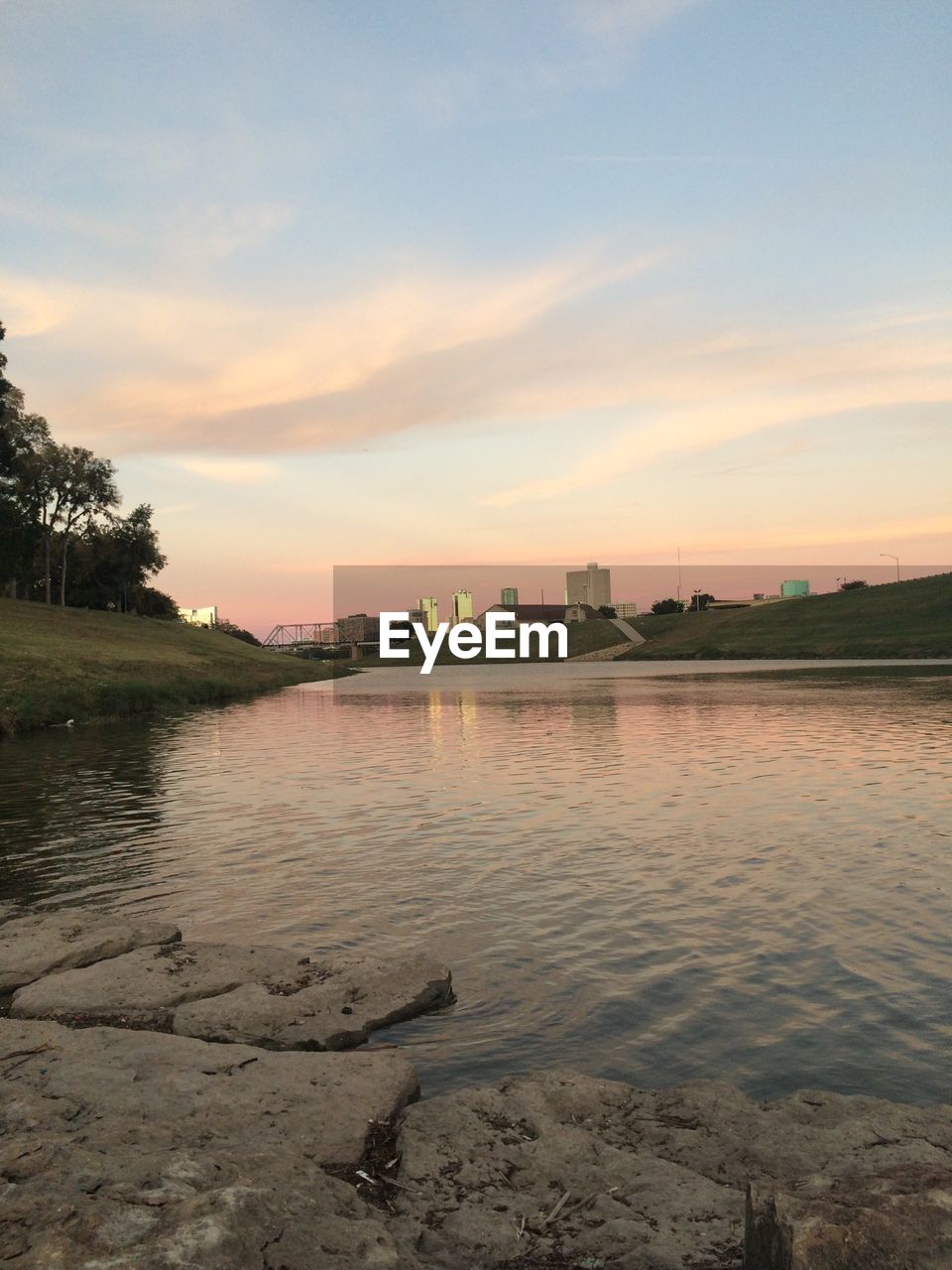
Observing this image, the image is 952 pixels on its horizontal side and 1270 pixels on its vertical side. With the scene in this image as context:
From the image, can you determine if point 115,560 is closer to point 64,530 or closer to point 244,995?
point 64,530

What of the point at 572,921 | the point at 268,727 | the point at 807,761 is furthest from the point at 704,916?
the point at 268,727

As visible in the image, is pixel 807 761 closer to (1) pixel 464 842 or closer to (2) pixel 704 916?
(1) pixel 464 842

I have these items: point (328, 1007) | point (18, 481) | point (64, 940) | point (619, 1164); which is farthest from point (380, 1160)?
point (18, 481)

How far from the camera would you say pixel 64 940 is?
12484 millimetres

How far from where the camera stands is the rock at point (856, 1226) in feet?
14.8

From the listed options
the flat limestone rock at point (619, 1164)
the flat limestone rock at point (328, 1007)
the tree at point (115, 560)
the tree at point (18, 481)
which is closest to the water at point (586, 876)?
the flat limestone rock at point (328, 1007)

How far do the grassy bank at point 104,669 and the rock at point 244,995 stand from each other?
3823cm

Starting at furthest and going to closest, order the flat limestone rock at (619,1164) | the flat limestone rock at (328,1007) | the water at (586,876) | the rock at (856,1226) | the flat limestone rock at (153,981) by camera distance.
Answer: the flat limestone rock at (153,981) < the water at (586,876) < the flat limestone rock at (328,1007) < the flat limestone rock at (619,1164) < the rock at (856,1226)

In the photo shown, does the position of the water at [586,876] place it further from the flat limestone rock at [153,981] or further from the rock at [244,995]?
the flat limestone rock at [153,981]

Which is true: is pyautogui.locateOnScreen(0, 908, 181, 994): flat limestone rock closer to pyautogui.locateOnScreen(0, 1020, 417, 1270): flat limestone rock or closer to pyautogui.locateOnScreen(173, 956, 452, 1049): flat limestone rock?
pyautogui.locateOnScreen(0, 1020, 417, 1270): flat limestone rock

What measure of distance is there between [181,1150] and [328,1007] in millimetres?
3964

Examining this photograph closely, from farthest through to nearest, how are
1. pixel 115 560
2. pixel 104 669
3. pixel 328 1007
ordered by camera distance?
1. pixel 115 560
2. pixel 104 669
3. pixel 328 1007

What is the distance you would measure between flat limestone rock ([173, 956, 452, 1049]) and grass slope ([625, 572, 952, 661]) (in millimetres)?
119185

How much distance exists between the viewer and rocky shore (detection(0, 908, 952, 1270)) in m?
4.91
